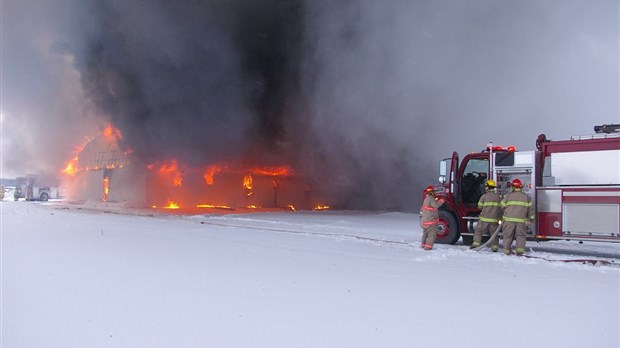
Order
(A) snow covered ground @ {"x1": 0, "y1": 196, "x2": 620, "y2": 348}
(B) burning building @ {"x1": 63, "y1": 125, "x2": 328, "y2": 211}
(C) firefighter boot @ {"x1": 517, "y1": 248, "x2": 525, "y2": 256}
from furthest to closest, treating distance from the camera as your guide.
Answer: (B) burning building @ {"x1": 63, "y1": 125, "x2": 328, "y2": 211}, (C) firefighter boot @ {"x1": 517, "y1": 248, "x2": 525, "y2": 256}, (A) snow covered ground @ {"x1": 0, "y1": 196, "x2": 620, "y2": 348}

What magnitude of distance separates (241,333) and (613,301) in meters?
4.29

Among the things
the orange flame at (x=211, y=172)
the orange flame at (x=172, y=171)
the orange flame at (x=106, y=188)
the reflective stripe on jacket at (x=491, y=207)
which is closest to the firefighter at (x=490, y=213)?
the reflective stripe on jacket at (x=491, y=207)

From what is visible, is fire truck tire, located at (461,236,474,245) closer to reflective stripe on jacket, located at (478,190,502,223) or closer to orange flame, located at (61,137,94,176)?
reflective stripe on jacket, located at (478,190,502,223)

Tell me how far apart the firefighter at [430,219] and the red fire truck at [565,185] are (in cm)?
89

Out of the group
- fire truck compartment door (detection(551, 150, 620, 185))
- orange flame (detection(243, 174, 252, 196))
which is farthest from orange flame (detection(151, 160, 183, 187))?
fire truck compartment door (detection(551, 150, 620, 185))

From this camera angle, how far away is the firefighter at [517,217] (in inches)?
335

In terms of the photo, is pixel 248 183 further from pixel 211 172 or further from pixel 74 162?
pixel 74 162

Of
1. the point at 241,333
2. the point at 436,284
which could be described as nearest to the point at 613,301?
the point at 436,284

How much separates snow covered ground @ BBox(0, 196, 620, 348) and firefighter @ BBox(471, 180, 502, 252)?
0.85 metres

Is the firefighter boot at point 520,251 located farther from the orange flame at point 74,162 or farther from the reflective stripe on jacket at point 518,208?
the orange flame at point 74,162

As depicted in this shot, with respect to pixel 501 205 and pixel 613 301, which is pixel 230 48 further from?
pixel 613 301

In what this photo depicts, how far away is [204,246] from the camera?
9242mm

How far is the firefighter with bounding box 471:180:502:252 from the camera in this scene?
912cm

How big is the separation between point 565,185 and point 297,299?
6.44 meters
